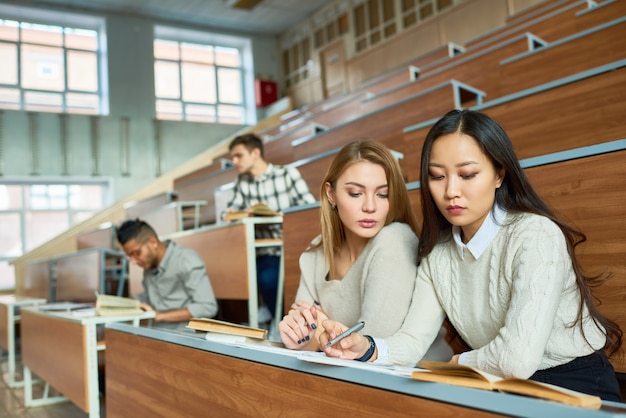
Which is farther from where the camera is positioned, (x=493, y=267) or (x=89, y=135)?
(x=89, y=135)

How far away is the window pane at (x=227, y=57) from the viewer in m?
6.71

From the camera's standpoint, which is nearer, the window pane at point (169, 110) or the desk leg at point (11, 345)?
the desk leg at point (11, 345)

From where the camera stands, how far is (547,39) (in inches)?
101

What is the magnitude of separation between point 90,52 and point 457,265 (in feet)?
19.5

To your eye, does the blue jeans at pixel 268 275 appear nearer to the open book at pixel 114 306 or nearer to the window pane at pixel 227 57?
the open book at pixel 114 306

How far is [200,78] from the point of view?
6586 millimetres

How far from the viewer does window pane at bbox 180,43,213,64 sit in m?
6.49

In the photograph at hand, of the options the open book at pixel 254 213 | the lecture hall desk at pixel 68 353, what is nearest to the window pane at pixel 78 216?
the lecture hall desk at pixel 68 353

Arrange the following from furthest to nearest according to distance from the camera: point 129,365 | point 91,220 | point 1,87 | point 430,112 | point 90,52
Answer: point 90,52 < point 1,87 < point 91,220 < point 430,112 < point 129,365

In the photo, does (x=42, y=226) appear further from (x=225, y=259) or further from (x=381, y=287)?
(x=381, y=287)

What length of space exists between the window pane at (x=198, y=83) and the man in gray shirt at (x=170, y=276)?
4805 mm

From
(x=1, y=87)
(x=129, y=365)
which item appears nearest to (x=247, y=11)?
(x=1, y=87)

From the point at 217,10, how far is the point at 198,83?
2.81 feet

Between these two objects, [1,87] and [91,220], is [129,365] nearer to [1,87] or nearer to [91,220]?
[91,220]
